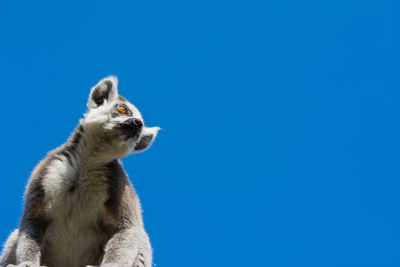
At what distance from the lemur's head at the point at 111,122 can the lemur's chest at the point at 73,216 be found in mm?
604

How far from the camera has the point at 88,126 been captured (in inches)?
285

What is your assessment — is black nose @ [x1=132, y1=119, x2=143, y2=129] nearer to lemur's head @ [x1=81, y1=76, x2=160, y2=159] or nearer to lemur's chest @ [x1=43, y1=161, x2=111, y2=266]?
lemur's head @ [x1=81, y1=76, x2=160, y2=159]

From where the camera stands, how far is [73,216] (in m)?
6.55

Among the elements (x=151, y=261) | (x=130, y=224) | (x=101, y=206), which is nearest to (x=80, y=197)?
(x=101, y=206)

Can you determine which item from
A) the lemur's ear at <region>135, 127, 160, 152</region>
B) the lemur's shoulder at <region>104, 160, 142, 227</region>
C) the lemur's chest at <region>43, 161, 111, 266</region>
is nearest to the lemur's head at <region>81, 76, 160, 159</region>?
the lemur's ear at <region>135, 127, 160, 152</region>

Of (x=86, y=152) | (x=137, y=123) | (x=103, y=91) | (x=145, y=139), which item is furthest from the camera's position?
(x=145, y=139)

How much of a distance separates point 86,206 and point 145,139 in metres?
1.79

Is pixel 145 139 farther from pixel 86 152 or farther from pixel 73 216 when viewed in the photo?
pixel 73 216

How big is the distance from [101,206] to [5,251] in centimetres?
165

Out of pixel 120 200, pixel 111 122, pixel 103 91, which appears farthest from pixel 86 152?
pixel 103 91

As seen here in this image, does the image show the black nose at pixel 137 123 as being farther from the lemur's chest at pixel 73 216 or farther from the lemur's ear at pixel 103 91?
the lemur's chest at pixel 73 216

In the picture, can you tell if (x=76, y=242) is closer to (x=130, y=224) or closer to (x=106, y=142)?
(x=130, y=224)

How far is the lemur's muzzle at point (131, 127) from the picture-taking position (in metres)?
7.26

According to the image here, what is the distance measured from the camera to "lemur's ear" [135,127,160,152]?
8062mm
